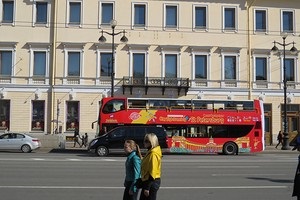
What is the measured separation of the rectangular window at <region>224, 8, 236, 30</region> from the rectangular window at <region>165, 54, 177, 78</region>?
231 inches

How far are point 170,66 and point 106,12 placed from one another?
25.1 ft

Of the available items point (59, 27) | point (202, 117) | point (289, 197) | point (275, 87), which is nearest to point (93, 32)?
point (59, 27)

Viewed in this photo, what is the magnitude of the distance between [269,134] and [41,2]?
78.9ft

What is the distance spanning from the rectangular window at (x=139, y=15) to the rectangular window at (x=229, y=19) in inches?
304

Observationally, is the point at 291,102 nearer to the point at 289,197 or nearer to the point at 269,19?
the point at 269,19

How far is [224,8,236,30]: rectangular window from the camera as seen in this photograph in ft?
138

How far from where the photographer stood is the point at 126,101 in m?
30.0

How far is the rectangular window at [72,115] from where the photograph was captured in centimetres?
3975

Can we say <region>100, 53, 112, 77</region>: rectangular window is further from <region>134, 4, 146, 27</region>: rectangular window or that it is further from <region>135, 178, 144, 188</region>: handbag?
<region>135, 178, 144, 188</region>: handbag

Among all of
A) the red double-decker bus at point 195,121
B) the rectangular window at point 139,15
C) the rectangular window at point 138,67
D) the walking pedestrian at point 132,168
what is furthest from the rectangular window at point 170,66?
the walking pedestrian at point 132,168

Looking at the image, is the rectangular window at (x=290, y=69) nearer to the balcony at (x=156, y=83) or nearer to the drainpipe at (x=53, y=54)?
the balcony at (x=156, y=83)

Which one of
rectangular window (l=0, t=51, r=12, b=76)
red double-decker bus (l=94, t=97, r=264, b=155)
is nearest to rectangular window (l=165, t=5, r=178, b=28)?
red double-decker bus (l=94, t=97, r=264, b=155)

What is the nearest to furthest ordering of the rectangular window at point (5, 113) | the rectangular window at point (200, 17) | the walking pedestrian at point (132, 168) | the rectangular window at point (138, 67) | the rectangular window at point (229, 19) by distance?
the walking pedestrian at point (132, 168) → the rectangular window at point (5, 113) → the rectangular window at point (138, 67) → the rectangular window at point (200, 17) → the rectangular window at point (229, 19)

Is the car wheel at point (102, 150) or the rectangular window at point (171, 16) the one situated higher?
the rectangular window at point (171, 16)
